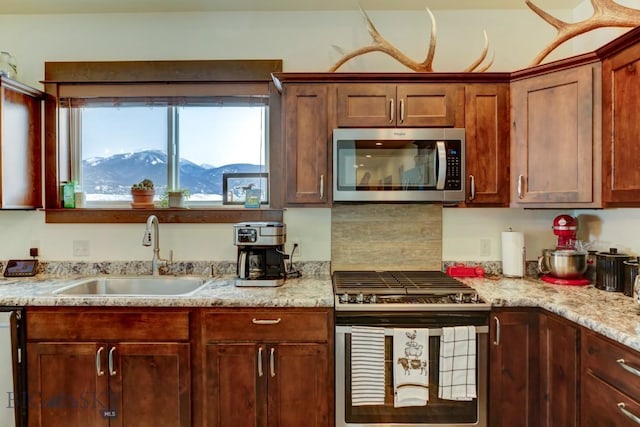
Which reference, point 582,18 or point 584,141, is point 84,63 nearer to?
point 584,141

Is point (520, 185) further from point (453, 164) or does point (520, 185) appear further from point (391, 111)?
point (391, 111)

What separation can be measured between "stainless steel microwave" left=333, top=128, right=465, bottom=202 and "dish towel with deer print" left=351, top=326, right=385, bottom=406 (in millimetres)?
771

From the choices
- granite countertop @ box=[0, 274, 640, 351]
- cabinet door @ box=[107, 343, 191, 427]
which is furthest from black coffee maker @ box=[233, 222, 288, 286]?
cabinet door @ box=[107, 343, 191, 427]

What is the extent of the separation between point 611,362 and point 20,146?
3421mm

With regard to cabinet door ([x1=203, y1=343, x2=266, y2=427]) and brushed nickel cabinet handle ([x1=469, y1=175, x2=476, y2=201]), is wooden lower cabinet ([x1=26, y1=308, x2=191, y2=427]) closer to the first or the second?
cabinet door ([x1=203, y1=343, x2=266, y2=427])

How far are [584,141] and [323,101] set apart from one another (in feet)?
4.77

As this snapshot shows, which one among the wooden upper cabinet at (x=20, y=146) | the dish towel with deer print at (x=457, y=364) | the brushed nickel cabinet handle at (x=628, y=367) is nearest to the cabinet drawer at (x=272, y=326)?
the dish towel with deer print at (x=457, y=364)

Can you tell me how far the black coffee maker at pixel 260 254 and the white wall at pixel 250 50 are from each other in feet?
1.12

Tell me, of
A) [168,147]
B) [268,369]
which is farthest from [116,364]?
[168,147]

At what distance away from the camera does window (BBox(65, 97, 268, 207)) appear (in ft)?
8.33

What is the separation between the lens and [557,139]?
193 centimetres

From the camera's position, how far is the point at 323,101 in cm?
211

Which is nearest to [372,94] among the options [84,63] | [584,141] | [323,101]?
[323,101]

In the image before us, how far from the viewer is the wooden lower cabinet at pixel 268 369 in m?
1.78
